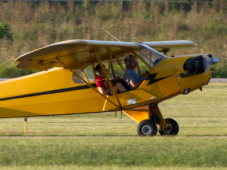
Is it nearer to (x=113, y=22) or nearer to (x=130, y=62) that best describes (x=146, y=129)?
(x=130, y=62)

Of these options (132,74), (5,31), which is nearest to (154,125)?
(132,74)

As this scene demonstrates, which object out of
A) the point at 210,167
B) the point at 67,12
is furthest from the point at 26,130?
the point at 67,12

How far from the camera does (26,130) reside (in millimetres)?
9789

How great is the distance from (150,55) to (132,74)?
0.64 meters

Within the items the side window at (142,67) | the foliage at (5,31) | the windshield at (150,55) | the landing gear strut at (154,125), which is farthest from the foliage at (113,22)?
the windshield at (150,55)

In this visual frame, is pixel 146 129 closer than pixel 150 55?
Yes

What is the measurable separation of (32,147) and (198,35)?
28080 mm

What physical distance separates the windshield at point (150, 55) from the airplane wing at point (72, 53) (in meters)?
0.18

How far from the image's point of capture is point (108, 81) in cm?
804

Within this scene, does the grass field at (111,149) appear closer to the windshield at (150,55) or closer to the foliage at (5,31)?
the windshield at (150,55)

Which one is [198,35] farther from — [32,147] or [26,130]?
[32,147]

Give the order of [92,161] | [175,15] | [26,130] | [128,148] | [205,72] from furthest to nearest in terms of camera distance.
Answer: [175,15] < [26,130] < [205,72] < [128,148] < [92,161]

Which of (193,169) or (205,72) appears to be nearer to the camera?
(193,169)

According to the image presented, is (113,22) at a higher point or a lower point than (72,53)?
higher
